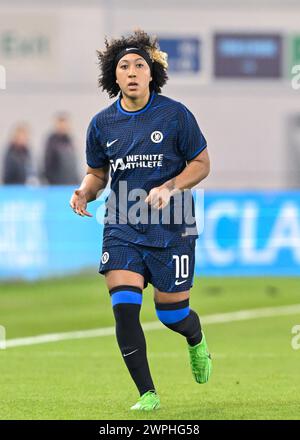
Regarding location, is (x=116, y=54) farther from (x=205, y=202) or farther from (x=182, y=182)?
(x=205, y=202)

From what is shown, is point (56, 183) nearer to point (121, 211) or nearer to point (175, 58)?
point (175, 58)

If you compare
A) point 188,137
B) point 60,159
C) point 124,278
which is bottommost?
point 60,159

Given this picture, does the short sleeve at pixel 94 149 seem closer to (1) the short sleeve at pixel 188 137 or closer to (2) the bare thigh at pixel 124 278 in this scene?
(1) the short sleeve at pixel 188 137

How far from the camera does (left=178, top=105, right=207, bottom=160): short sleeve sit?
29.4ft

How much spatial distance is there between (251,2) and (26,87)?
19.6ft

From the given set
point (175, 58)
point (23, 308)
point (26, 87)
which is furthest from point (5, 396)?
point (175, 58)

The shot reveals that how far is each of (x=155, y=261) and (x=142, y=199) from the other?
0.43 meters

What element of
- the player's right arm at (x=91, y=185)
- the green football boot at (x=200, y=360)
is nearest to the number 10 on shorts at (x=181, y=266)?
the green football boot at (x=200, y=360)

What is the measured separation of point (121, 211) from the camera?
29.5 ft

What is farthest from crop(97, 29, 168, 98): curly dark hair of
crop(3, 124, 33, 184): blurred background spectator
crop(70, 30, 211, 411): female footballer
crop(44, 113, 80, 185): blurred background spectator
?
crop(44, 113, 80, 185): blurred background spectator

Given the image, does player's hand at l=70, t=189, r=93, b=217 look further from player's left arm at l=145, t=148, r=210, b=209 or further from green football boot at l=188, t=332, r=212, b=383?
green football boot at l=188, t=332, r=212, b=383

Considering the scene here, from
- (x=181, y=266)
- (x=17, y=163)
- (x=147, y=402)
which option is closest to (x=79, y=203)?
(x=181, y=266)

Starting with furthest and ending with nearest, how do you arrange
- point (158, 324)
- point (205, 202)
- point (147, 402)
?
point (205, 202), point (158, 324), point (147, 402)

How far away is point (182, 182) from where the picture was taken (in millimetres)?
8844
